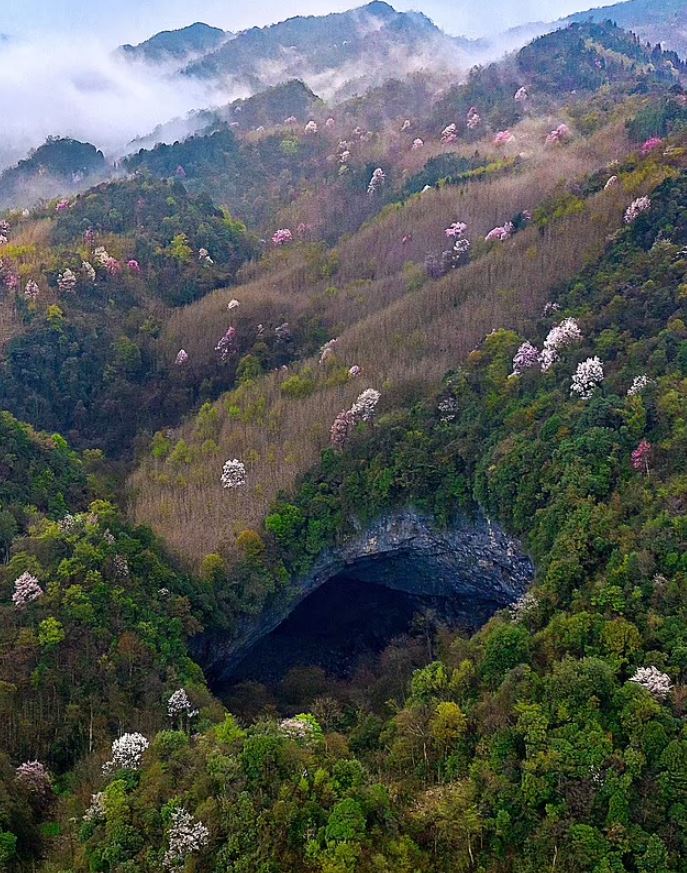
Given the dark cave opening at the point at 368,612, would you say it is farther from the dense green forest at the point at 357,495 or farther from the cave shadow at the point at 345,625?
the dense green forest at the point at 357,495

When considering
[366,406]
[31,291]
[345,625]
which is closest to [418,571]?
[345,625]

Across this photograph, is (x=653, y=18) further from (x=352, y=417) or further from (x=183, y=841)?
(x=183, y=841)

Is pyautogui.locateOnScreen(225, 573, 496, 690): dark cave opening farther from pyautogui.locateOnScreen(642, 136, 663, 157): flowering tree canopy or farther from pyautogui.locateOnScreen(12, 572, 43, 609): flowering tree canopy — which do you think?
pyautogui.locateOnScreen(642, 136, 663, 157): flowering tree canopy

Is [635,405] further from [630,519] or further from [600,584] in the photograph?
[600,584]

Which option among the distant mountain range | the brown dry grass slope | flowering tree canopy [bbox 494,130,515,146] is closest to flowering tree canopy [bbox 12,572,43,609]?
the brown dry grass slope

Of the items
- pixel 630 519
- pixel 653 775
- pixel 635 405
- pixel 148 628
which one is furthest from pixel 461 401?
A: pixel 653 775

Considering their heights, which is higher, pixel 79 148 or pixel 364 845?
pixel 79 148
